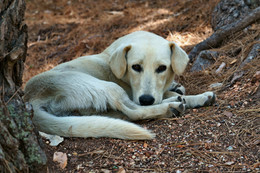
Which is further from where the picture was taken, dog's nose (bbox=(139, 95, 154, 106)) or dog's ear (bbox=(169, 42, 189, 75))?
dog's ear (bbox=(169, 42, 189, 75))

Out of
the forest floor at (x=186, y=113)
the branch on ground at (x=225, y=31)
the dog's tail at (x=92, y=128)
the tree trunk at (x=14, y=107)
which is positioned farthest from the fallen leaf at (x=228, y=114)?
the branch on ground at (x=225, y=31)

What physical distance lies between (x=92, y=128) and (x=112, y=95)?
0.56 m

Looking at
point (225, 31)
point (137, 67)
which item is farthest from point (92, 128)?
point (225, 31)

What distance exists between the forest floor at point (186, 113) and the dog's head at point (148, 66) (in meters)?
0.36

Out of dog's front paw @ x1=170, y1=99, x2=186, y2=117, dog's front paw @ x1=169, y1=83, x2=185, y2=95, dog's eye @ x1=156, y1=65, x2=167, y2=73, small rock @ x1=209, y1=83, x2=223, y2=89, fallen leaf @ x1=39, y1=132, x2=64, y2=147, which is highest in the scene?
dog's eye @ x1=156, y1=65, x2=167, y2=73

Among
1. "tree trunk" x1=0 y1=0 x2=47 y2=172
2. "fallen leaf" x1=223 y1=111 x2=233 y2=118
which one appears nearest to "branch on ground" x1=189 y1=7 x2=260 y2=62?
"fallen leaf" x1=223 y1=111 x2=233 y2=118

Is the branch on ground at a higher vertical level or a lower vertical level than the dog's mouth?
higher

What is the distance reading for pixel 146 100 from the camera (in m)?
3.59

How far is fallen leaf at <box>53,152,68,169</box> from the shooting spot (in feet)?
8.61

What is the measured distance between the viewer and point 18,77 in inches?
102

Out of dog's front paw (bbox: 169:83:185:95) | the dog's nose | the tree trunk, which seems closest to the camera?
the tree trunk

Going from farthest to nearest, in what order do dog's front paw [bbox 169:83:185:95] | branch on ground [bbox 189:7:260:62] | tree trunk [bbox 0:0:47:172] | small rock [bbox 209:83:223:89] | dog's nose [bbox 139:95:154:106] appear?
branch on ground [bbox 189:7:260:62], dog's front paw [bbox 169:83:185:95], small rock [bbox 209:83:223:89], dog's nose [bbox 139:95:154:106], tree trunk [bbox 0:0:47:172]

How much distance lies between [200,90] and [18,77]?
2451 millimetres

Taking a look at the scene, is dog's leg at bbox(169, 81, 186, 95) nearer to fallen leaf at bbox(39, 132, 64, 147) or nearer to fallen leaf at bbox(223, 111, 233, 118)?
fallen leaf at bbox(223, 111, 233, 118)
